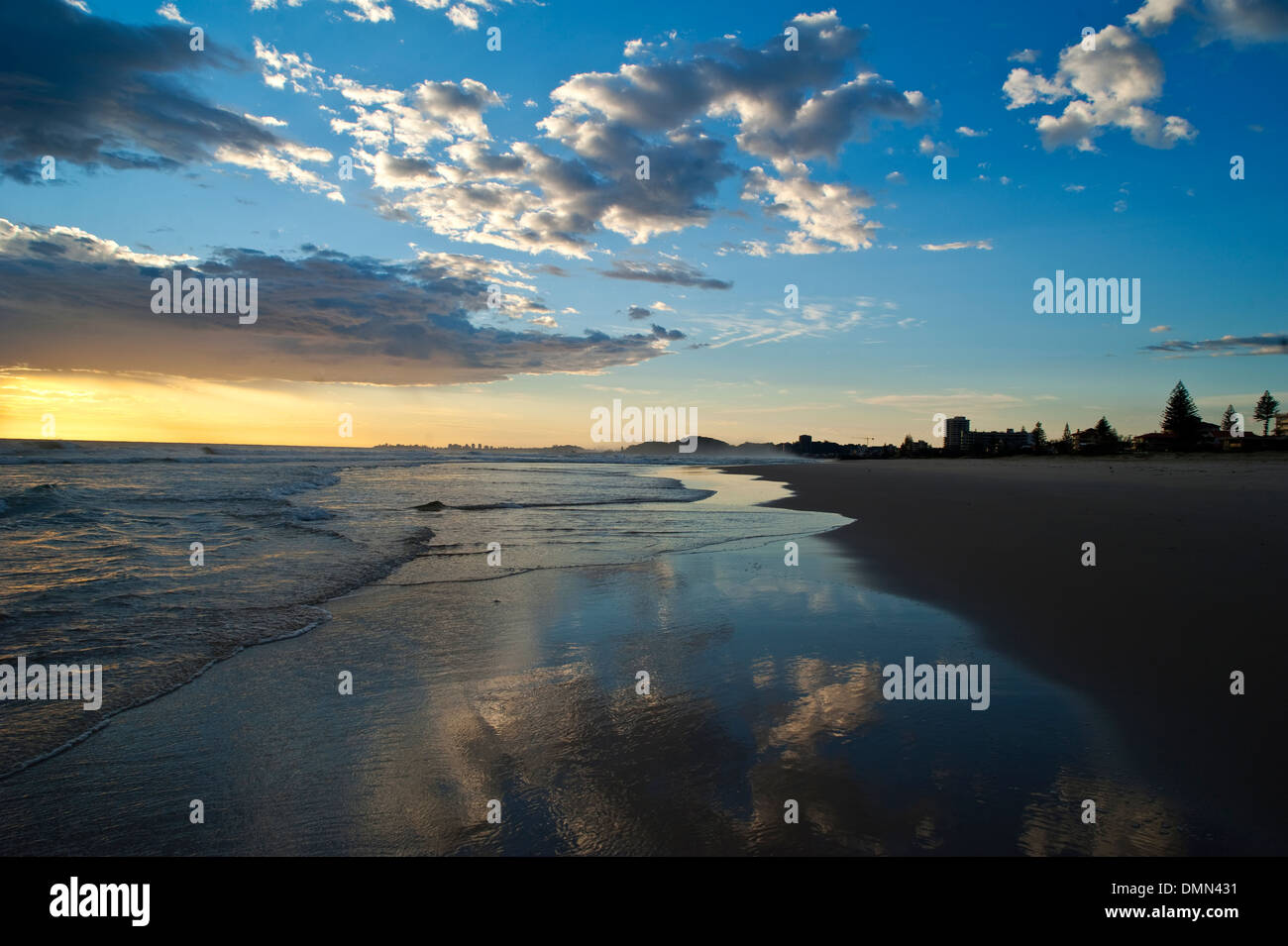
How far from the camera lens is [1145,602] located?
313 inches

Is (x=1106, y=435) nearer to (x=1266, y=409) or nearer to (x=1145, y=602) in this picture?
(x=1266, y=409)

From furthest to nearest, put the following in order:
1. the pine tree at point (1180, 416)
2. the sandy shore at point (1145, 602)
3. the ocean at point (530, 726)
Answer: the pine tree at point (1180, 416) < the sandy shore at point (1145, 602) < the ocean at point (530, 726)

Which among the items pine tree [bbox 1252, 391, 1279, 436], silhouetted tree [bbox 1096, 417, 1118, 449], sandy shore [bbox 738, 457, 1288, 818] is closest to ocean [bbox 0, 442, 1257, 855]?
sandy shore [bbox 738, 457, 1288, 818]

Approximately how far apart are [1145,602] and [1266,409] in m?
145

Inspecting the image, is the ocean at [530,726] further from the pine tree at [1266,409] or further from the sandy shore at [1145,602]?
the pine tree at [1266,409]

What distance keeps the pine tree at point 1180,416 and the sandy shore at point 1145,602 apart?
101905 millimetres

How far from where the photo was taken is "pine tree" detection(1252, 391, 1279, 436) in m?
106

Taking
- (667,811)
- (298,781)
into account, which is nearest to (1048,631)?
(667,811)

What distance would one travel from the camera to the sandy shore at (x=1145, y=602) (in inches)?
177

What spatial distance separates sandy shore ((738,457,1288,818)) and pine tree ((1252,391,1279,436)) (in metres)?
126

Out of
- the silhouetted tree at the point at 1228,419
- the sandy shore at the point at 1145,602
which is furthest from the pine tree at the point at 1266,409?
the sandy shore at the point at 1145,602
